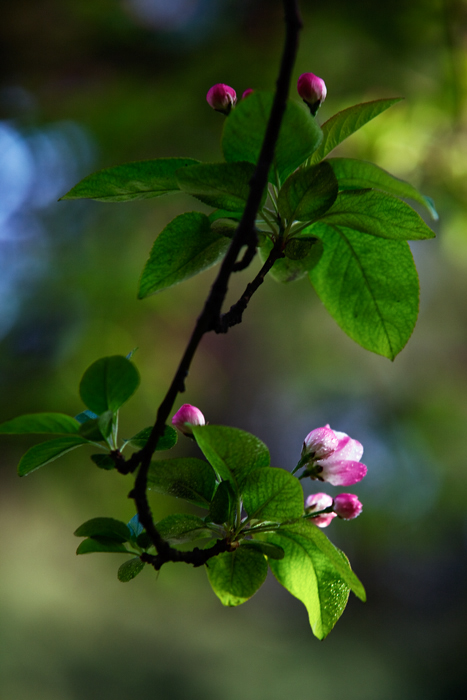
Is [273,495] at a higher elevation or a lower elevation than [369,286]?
lower

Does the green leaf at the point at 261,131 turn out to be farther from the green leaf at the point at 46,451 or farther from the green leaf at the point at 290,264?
the green leaf at the point at 46,451

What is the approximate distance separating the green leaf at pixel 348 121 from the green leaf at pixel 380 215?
0.04 meters

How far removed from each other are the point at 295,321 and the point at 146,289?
2.93 metres

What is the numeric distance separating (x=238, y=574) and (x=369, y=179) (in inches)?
10.1

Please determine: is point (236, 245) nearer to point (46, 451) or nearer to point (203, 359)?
point (46, 451)

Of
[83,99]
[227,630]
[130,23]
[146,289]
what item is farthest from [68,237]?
[227,630]

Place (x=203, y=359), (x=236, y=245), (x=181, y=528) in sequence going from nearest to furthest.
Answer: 1. (x=236, y=245)
2. (x=181, y=528)
3. (x=203, y=359)

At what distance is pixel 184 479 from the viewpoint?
34 cm

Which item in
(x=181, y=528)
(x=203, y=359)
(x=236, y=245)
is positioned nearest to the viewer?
(x=236, y=245)

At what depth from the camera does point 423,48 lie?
2.02m

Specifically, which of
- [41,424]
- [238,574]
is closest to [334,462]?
[238,574]

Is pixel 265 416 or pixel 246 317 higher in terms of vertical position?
pixel 246 317

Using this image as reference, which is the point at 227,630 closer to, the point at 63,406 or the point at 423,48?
the point at 63,406

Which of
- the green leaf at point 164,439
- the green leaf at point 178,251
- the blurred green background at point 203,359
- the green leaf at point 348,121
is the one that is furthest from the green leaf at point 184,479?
the blurred green background at point 203,359
